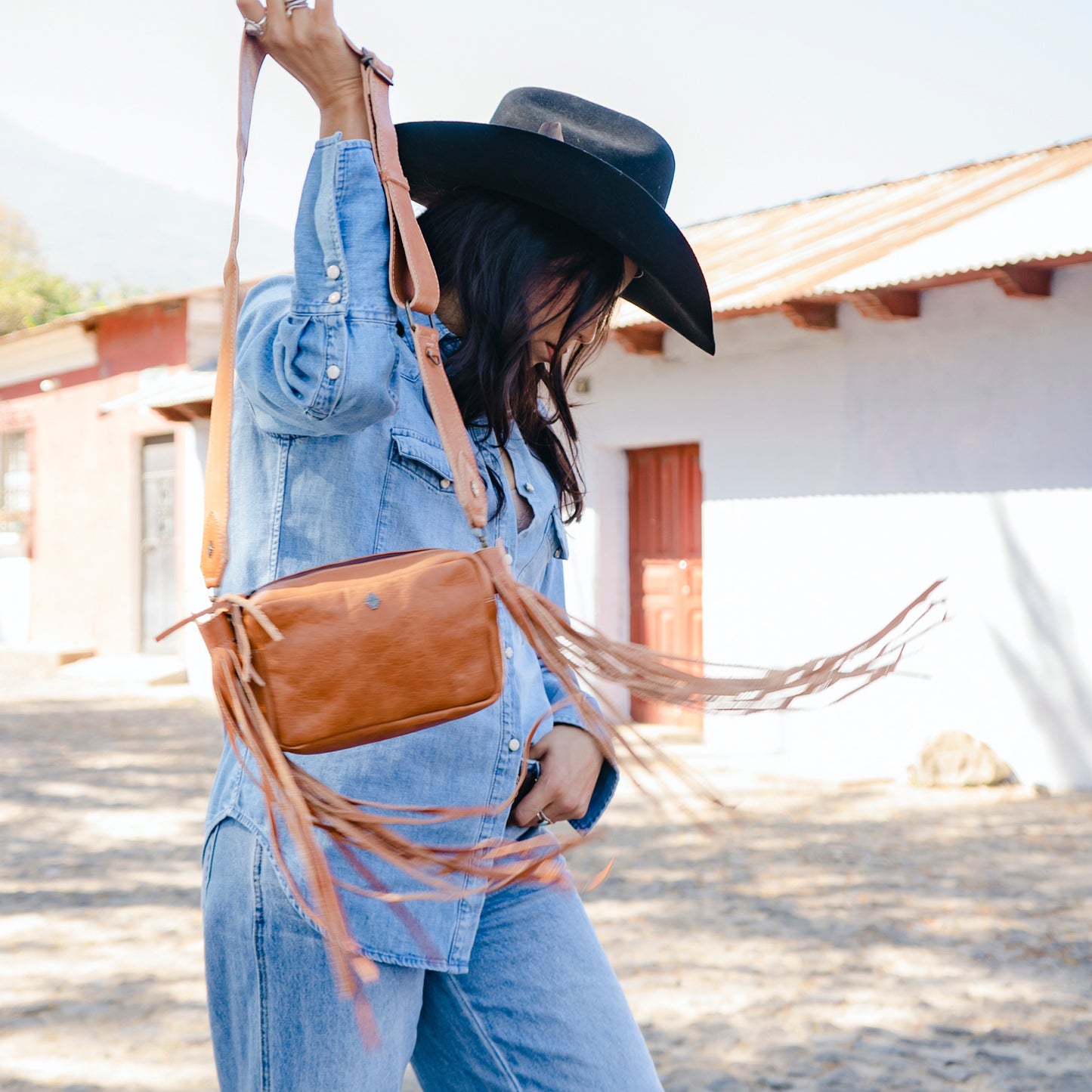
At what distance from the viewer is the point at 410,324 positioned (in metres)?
1.15

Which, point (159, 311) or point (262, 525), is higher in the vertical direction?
point (159, 311)

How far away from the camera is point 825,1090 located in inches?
124

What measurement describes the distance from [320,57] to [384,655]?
575 millimetres

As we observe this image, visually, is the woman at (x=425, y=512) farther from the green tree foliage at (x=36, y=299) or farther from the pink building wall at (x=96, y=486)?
the green tree foliage at (x=36, y=299)

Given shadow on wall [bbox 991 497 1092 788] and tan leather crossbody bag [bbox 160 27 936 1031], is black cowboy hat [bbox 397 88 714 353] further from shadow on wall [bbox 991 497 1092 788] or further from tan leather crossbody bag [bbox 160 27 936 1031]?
shadow on wall [bbox 991 497 1092 788]

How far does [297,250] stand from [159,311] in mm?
13881

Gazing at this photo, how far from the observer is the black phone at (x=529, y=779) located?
4.63 ft

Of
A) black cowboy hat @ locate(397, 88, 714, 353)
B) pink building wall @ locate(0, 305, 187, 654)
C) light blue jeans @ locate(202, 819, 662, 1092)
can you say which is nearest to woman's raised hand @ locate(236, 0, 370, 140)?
black cowboy hat @ locate(397, 88, 714, 353)

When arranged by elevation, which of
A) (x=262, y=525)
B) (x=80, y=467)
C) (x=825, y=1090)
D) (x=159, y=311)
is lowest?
(x=825, y=1090)

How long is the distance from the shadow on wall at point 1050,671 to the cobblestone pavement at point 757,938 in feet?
1.07

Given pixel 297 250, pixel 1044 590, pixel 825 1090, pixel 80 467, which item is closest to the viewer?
pixel 297 250

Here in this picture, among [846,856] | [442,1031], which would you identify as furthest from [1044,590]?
[442,1031]

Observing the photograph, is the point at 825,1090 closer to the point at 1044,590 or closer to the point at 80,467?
the point at 1044,590

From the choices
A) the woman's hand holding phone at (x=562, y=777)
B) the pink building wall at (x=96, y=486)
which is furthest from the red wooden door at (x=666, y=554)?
the woman's hand holding phone at (x=562, y=777)
